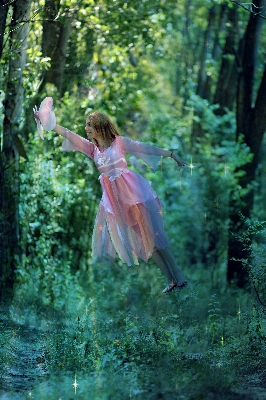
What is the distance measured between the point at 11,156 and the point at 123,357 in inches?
175

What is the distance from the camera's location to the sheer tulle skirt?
31.1 ft

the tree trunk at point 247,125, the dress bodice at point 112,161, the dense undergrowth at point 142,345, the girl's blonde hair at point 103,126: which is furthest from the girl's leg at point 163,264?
the tree trunk at point 247,125

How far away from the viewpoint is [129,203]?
9477mm

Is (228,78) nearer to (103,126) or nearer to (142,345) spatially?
(103,126)

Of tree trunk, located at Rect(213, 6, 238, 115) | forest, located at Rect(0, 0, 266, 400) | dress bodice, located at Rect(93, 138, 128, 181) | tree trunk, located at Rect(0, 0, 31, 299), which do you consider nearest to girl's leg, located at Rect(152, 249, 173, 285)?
forest, located at Rect(0, 0, 266, 400)

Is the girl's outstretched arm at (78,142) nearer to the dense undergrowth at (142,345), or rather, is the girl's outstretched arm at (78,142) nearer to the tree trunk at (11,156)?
the tree trunk at (11,156)

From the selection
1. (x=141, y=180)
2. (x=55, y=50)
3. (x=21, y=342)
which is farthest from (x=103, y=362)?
(x=55, y=50)

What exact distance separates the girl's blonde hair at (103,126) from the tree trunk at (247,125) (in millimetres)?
4364

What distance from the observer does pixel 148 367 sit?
8.48m

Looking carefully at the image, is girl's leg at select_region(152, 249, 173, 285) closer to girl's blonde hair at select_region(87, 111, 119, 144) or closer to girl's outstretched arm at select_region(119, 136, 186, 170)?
girl's outstretched arm at select_region(119, 136, 186, 170)

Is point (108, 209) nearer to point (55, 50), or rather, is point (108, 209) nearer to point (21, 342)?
point (21, 342)

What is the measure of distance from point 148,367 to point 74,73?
27.1 feet

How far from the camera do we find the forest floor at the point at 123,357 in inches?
297

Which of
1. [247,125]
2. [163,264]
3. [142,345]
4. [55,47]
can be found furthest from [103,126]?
[55,47]
